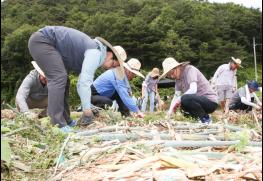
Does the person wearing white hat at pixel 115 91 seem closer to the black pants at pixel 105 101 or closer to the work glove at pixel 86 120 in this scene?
the black pants at pixel 105 101

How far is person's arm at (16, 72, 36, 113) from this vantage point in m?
4.77

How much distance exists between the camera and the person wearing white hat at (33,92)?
482 centimetres

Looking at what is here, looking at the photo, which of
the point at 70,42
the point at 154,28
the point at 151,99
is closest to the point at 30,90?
the point at 70,42

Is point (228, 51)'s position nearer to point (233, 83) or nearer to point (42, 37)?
point (233, 83)

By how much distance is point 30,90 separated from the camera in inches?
199

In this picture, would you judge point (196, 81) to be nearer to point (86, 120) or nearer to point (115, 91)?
point (115, 91)

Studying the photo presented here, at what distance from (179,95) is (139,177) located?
3.66 m

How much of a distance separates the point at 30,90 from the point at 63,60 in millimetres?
1216

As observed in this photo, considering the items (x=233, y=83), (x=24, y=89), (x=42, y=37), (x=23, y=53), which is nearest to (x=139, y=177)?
(x=42, y=37)

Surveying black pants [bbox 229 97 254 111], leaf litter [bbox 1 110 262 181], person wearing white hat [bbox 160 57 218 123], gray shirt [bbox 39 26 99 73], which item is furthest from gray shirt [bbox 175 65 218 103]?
black pants [bbox 229 97 254 111]

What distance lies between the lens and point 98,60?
3.79m

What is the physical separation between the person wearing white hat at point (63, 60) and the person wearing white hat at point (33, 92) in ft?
3.17

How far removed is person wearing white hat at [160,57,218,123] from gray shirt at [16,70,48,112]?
1286mm

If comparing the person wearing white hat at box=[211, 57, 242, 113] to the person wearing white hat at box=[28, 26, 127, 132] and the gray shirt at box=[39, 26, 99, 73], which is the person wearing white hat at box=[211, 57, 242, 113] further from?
the gray shirt at box=[39, 26, 99, 73]
